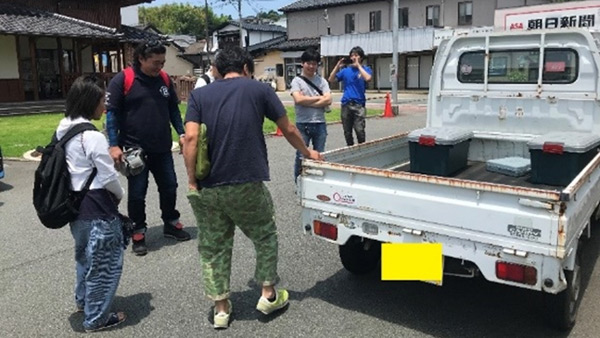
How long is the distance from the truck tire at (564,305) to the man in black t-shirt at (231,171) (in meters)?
1.68

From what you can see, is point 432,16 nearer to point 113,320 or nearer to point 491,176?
point 491,176

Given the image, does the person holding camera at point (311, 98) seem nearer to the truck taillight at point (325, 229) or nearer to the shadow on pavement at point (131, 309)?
the truck taillight at point (325, 229)

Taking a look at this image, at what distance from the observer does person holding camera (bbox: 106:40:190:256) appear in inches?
179

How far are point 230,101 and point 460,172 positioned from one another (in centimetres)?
213

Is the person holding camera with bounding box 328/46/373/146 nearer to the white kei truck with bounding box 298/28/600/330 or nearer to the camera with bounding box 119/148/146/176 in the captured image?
the white kei truck with bounding box 298/28/600/330

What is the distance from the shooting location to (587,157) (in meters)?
3.71

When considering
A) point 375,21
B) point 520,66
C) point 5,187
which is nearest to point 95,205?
point 520,66

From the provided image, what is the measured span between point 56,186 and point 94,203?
0.78 feet

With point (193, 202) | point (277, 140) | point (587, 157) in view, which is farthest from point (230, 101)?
point (277, 140)

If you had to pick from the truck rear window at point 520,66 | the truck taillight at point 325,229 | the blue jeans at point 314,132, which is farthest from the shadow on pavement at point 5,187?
the truck rear window at point 520,66

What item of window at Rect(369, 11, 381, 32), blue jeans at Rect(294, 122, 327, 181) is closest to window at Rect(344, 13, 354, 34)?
window at Rect(369, 11, 381, 32)

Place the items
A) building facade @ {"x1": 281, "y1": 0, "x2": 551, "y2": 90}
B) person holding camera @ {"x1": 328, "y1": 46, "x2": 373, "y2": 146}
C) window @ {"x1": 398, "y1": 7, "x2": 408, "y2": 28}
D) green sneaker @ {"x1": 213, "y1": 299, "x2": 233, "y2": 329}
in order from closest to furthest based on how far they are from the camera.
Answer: green sneaker @ {"x1": 213, "y1": 299, "x2": 233, "y2": 329} < person holding camera @ {"x1": 328, "y1": 46, "x2": 373, "y2": 146} < building facade @ {"x1": 281, "y1": 0, "x2": 551, "y2": 90} < window @ {"x1": 398, "y1": 7, "x2": 408, "y2": 28}

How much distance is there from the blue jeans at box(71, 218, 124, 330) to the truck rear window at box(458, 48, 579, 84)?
340 centimetres

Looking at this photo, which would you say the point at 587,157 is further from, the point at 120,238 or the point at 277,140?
the point at 277,140
